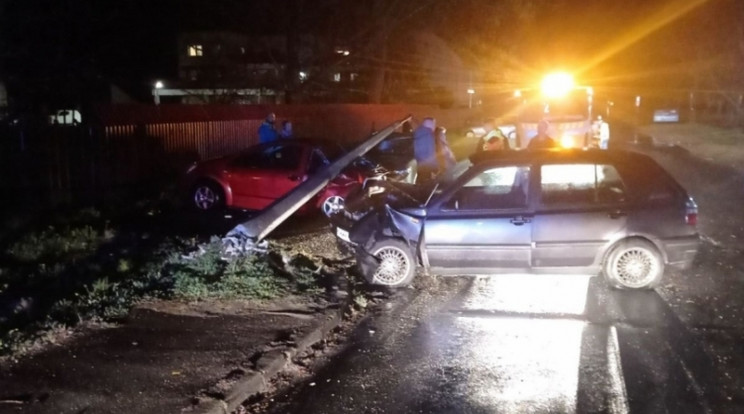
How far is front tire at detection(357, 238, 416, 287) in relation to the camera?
907 cm

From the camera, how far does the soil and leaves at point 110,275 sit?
7441 mm

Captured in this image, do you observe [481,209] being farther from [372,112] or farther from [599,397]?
[372,112]

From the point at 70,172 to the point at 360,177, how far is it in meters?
5.76

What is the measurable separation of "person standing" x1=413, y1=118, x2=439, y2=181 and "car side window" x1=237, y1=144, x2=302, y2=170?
2.06m

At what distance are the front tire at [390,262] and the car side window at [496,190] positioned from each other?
0.82 metres

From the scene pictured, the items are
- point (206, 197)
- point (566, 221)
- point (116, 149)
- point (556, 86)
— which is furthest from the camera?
point (556, 86)

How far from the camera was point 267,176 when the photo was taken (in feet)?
45.1

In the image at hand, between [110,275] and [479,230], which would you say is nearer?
[479,230]

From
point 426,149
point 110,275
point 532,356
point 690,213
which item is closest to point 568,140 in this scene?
point 426,149

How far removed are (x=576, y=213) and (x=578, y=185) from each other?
12.5 inches

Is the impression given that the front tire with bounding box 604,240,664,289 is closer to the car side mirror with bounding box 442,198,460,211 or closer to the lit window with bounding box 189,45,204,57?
the car side mirror with bounding box 442,198,460,211

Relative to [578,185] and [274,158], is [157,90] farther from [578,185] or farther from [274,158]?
[578,185]

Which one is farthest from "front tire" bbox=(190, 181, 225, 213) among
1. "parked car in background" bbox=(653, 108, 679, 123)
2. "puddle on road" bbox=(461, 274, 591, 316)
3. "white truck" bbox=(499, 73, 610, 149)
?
"parked car in background" bbox=(653, 108, 679, 123)

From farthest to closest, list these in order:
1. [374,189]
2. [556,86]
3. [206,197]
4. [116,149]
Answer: [556,86] → [116,149] → [206,197] → [374,189]
